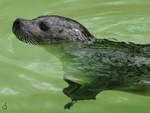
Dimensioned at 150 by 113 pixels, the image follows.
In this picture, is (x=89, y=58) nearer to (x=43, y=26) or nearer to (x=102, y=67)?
(x=102, y=67)

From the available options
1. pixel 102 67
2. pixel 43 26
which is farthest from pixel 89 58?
pixel 43 26

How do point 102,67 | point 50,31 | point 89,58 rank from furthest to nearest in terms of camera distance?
point 50,31, point 89,58, point 102,67

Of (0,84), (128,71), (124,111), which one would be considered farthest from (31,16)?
(124,111)

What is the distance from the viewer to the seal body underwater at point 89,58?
5.34 metres

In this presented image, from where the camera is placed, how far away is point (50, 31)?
617cm

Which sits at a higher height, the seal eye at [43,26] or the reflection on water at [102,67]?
the seal eye at [43,26]

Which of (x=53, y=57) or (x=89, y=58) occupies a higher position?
(x=53, y=57)

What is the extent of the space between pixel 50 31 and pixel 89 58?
2.68 ft

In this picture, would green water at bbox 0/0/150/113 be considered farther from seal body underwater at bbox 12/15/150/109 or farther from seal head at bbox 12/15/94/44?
seal head at bbox 12/15/94/44

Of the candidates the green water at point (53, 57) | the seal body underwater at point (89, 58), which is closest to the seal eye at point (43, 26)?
the seal body underwater at point (89, 58)

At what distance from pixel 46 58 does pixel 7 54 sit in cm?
67

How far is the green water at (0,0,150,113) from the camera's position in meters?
5.05

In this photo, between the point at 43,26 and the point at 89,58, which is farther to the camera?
the point at 43,26

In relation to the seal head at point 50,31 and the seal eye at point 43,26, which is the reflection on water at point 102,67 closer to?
the seal head at point 50,31
